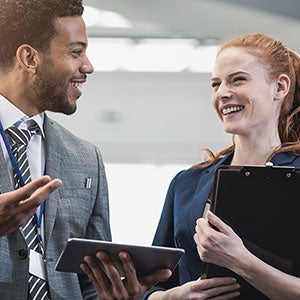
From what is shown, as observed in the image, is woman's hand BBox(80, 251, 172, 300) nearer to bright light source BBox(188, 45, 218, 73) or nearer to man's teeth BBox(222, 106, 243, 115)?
man's teeth BBox(222, 106, 243, 115)

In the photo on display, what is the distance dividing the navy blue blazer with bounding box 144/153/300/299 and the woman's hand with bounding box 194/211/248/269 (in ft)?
0.80

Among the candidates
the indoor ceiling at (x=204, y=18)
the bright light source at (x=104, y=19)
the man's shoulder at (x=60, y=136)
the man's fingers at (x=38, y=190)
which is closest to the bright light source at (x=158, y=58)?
the indoor ceiling at (x=204, y=18)

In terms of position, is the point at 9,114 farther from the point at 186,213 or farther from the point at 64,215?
the point at 186,213

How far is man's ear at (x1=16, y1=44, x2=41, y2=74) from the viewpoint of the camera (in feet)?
7.95

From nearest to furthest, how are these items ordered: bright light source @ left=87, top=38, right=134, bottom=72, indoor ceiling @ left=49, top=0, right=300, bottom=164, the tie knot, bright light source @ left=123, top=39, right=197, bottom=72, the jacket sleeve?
1. the tie knot
2. the jacket sleeve
3. bright light source @ left=87, top=38, right=134, bottom=72
4. bright light source @ left=123, top=39, right=197, bottom=72
5. indoor ceiling @ left=49, top=0, right=300, bottom=164

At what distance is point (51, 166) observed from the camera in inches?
92.2

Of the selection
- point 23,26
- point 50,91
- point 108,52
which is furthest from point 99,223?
point 108,52

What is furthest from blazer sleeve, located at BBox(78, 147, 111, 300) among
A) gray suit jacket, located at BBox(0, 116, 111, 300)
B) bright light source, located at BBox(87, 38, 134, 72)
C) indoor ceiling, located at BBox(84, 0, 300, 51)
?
bright light source, located at BBox(87, 38, 134, 72)

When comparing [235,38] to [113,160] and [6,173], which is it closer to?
[6,173]

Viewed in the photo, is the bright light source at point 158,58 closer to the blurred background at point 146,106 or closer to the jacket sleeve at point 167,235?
the blurred background at point 146,106

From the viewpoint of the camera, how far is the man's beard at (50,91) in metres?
2.41

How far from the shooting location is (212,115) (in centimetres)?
597

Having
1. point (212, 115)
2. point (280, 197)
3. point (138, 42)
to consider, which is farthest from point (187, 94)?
point (280, 197)

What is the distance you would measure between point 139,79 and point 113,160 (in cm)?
60
